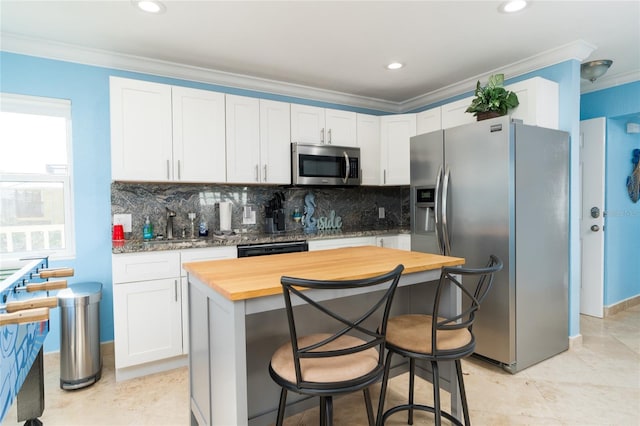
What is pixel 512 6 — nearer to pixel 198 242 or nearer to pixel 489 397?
pixel 489 397

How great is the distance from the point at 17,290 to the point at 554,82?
3819 millimetres

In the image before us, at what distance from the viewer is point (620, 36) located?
110 inches

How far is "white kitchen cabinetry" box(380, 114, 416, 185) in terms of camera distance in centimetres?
403

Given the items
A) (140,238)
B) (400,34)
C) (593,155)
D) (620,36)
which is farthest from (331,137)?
(593,155)

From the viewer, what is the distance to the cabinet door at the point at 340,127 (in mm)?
3820

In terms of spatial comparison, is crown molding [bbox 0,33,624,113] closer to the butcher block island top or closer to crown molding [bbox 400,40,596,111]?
crown molding [bbox 400,40,596,111]

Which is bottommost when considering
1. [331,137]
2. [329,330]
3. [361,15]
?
[329,330]

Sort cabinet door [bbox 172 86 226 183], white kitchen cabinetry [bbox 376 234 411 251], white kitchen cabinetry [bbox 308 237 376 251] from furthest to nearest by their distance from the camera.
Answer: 1. white kitchen cabinetry [bbox 376 234 411 251]
2. white kitchen cabinetry [bbox 308 237 376 251]
3. cabinet door [bbox 172 86 226 183]

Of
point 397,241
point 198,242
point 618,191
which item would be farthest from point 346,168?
point 618,191

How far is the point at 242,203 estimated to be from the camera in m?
3.66

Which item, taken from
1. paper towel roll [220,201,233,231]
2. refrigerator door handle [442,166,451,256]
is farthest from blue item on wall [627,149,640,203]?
paper towel roll [220,201,233,231]

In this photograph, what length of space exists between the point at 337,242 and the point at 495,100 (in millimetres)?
1850

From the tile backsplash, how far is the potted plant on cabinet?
1.77 m

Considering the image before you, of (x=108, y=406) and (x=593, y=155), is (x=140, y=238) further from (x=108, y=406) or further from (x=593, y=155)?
(x=593, y=155)
